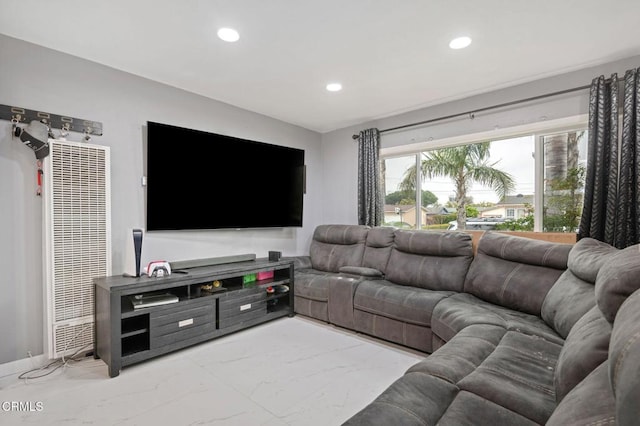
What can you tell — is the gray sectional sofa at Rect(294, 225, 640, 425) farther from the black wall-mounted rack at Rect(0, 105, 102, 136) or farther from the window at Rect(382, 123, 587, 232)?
the black wall-mounted rack at Rect(0, 105, 102, 136)

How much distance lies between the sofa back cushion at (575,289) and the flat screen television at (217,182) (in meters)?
2.82

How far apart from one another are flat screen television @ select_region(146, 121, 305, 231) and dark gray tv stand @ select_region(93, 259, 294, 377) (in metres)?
0.54

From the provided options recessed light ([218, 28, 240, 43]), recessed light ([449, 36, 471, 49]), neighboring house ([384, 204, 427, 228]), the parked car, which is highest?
recessed light ([218, 28, 240, 43])

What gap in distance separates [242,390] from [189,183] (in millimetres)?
1929

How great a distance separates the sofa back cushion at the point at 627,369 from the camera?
0.50 meters

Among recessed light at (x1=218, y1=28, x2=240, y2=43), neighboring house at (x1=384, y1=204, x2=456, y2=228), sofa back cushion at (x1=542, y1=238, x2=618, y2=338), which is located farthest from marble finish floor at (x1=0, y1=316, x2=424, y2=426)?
recessed light at (x1=218, y1=28, x2=240, y2=43)

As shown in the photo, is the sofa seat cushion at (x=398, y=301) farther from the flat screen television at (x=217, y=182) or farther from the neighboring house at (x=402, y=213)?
the flat screen television at (x=217, y=182)

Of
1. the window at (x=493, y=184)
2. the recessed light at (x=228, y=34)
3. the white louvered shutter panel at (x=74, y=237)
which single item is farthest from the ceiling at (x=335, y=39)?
the white louvered shutter panel at (x=74, y=237)

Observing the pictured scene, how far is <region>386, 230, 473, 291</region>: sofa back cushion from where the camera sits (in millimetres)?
2963

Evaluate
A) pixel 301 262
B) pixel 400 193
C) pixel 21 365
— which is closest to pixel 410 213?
pixel 400 193

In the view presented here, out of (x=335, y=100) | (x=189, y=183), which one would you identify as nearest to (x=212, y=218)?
(x=189, y=183)

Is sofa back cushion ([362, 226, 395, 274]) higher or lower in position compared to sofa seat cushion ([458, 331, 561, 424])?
higher

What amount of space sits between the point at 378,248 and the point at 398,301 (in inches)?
38.2

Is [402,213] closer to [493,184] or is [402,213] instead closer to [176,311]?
[493,184]
